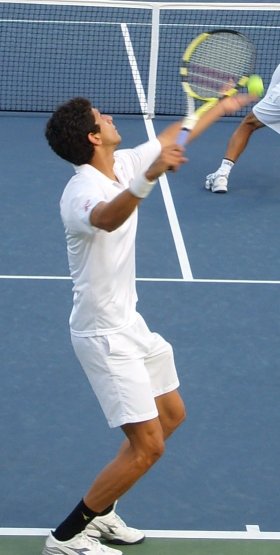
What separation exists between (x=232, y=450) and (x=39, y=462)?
1.01m

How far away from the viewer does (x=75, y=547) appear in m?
5.04

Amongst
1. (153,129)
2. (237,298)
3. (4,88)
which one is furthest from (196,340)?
(4,88)

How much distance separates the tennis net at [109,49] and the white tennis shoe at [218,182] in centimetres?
173

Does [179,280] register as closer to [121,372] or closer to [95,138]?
[121,372]

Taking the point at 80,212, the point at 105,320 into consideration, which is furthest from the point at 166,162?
the point at 105,320

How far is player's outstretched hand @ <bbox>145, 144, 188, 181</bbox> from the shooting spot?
4.28m

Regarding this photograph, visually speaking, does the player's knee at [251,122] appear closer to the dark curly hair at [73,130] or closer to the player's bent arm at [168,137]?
the player's bent arm at [168,137]

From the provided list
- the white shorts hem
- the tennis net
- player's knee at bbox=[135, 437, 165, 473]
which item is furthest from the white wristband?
the tennis net

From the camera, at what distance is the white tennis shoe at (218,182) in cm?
952

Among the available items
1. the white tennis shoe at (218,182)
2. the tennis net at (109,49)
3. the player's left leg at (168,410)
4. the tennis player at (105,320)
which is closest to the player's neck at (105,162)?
the tennis player at (105,320)

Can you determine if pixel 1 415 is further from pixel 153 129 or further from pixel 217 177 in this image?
pixel 153 129

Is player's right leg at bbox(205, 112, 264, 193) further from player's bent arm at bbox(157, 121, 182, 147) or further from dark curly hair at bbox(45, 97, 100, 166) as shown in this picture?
dark curly hair at bbox(45, 97, 100, 166)

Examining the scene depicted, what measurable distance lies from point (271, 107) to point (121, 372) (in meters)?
4.90

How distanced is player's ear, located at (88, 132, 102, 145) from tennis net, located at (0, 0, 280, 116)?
6.02 meters
